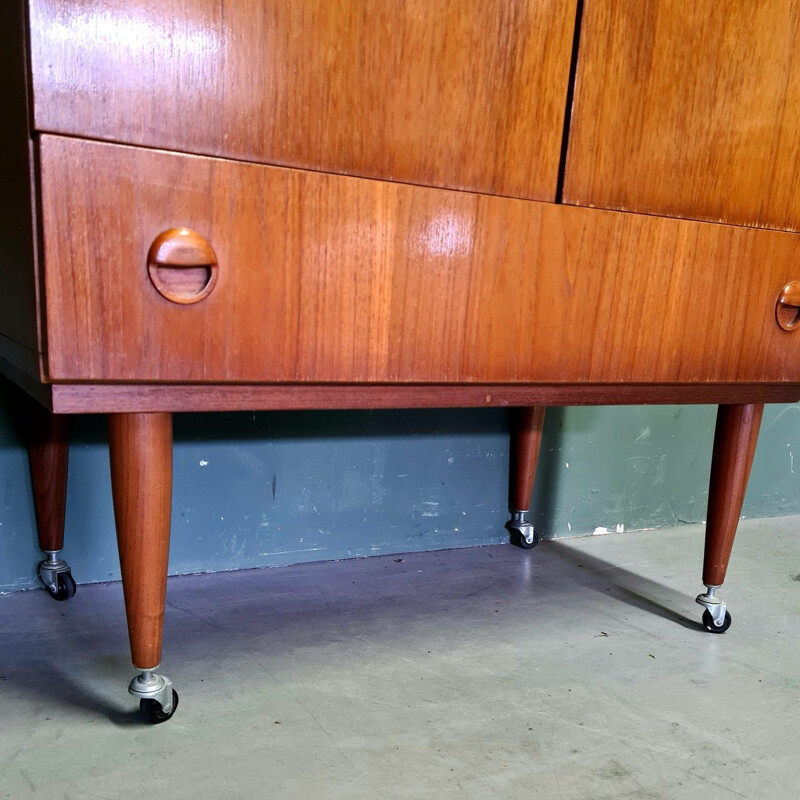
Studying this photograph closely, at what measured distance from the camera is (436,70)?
645mm

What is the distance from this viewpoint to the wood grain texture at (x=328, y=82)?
1.73ft

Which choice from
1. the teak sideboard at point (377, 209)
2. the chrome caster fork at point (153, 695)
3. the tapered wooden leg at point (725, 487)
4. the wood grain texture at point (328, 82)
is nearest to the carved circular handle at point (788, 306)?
the teak sideboard at point (377, 209)

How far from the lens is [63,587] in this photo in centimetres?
102

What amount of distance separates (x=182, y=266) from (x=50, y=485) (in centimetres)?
55

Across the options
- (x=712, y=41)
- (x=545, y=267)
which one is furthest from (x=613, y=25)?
(x=545, y=267)

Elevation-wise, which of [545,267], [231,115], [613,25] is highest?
[613,25]

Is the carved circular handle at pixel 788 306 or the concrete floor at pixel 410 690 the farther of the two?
the carved circular handle at pixel 788 306

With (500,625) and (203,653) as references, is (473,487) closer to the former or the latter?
(500,625)

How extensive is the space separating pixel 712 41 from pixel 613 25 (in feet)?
0.41

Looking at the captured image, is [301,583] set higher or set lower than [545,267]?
lower

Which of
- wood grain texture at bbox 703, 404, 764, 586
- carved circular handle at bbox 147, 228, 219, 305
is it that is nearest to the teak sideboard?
carved circular handle at bbox 147, 228, 219, 305

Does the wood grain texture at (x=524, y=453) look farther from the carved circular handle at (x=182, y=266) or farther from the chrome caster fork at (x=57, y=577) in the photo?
the carved circular handle at (x=182, y=266)

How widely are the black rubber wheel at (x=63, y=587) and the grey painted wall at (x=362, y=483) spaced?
0.06 meters

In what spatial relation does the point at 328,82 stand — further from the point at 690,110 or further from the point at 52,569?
the point at 52,569
